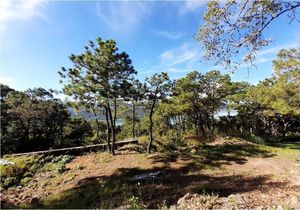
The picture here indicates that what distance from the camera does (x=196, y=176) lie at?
10.7 meters

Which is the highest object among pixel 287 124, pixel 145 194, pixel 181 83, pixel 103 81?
pixel 181 83

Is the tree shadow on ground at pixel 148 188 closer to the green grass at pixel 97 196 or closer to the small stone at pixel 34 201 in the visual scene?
the green grass at pixel 97 196

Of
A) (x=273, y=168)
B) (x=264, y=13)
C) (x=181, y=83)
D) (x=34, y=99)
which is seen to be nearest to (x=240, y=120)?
(x=181, y=83)

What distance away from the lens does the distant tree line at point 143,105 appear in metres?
14.0

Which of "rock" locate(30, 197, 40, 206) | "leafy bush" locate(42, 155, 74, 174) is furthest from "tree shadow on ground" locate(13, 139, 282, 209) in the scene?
"leafy bush" locate(42, 155, 74, 174)

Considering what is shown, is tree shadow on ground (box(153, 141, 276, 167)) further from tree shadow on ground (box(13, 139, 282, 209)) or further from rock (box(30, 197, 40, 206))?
rock (box(30, 197, 40, 206))

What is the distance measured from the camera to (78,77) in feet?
46.5

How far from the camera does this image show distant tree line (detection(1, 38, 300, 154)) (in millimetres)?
13995

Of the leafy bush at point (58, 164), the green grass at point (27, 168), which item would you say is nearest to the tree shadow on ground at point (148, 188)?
the leafy bush at point (58, 164)

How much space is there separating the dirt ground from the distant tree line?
221cm

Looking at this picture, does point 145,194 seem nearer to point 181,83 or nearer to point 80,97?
point 80,97

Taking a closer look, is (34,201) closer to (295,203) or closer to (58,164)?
(58,164)

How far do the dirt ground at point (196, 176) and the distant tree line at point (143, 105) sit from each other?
87.1 inches

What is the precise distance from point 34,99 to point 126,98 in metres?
17.0
